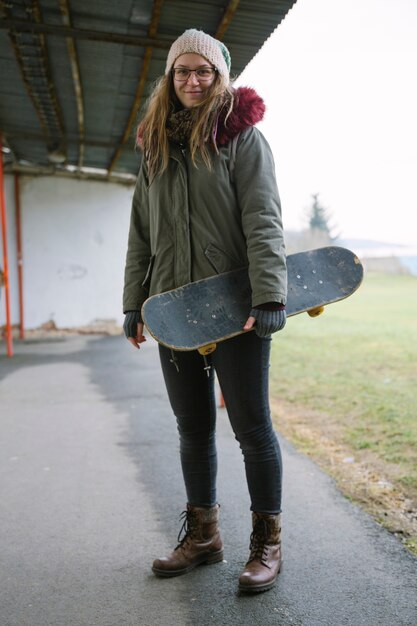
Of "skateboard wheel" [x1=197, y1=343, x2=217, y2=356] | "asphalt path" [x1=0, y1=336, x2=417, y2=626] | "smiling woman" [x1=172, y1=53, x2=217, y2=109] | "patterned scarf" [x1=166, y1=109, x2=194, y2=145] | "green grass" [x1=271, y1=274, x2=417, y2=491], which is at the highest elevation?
"smiling woman" [x1=172, y1=53, x2=217, y2=109]

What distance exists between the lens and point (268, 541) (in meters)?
2.27

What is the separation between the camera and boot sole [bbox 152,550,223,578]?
2.32 metres

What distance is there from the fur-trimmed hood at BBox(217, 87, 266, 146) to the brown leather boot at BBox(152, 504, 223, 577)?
148cm

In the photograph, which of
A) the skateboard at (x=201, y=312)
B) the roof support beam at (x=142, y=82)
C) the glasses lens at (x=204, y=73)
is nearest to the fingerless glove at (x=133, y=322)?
the skateboard at (x=201, y=312)

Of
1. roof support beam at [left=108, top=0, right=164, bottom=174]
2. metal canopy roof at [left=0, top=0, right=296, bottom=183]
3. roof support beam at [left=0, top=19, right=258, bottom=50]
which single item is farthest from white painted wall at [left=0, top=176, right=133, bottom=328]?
roof support beam at [left=0, top=19, right=258, bottom=50]

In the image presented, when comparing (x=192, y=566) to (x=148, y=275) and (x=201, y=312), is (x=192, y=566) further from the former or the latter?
(x=148, y=275)

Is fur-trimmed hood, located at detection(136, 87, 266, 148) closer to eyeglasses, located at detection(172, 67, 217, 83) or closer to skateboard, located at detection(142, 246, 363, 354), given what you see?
eyeglasses, located at detection(172, 67, 217, 83)

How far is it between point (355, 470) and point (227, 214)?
225cm

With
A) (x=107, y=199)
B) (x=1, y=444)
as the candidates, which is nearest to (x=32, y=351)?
(x=107, y=199)

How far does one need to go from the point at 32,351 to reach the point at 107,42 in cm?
512

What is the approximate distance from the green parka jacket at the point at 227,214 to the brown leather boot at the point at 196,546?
3.12ft

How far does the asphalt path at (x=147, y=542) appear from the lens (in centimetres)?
207

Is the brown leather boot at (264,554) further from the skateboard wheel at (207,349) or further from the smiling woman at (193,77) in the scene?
the smiling woman at (193,77)

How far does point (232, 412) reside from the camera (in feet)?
7.28
